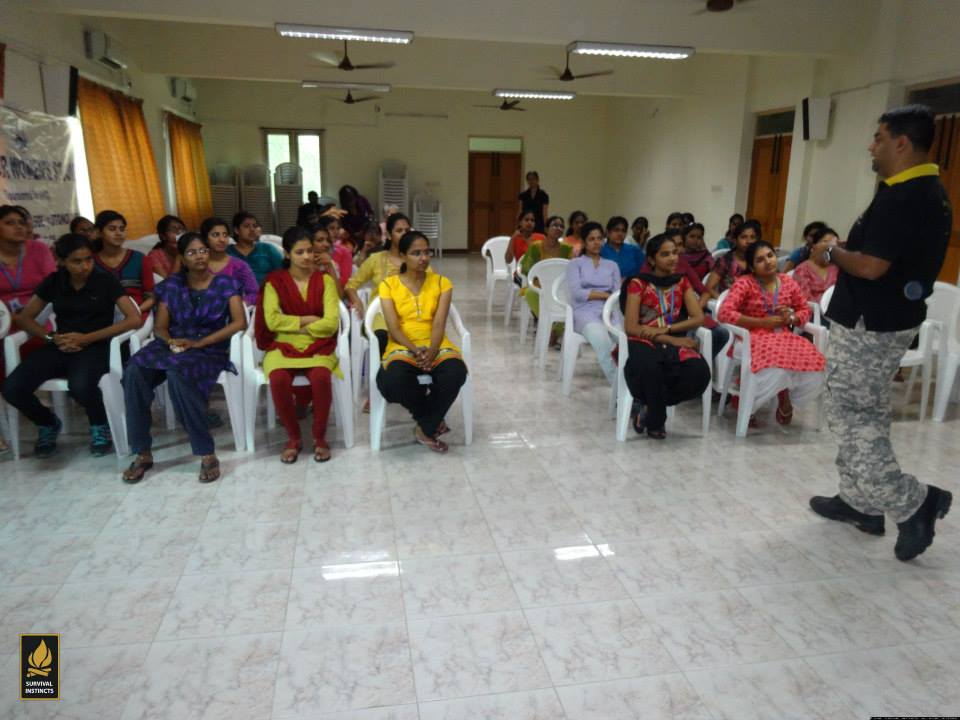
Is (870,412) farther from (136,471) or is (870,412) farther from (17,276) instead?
(17,276)

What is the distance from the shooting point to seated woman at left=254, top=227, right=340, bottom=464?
3.26m

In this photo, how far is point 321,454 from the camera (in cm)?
327

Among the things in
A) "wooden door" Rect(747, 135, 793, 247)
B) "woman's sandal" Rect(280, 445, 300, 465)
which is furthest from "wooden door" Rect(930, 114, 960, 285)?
"woman's sandal" Rect(280, 445, 300, 465)

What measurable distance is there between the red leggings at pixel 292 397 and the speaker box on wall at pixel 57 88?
3.97 metres

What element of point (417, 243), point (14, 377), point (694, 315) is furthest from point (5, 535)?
point (694, 315)

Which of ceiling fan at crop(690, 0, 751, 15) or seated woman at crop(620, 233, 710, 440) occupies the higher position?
ceiling fan at crop(690, 0, 751, 15)

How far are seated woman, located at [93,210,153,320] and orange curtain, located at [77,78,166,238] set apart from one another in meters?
2.73

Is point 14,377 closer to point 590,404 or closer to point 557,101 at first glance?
point 590,404

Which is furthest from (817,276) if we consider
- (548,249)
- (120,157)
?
(120,157)

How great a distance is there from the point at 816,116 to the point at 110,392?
267 inches

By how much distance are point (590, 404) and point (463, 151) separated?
10.1m

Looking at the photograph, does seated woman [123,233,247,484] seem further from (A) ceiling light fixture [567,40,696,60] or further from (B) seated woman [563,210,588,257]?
(A) ceiling light fixture [567,40,696,60]

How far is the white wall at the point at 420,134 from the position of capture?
40.7ft

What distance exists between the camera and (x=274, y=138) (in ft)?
42.0
